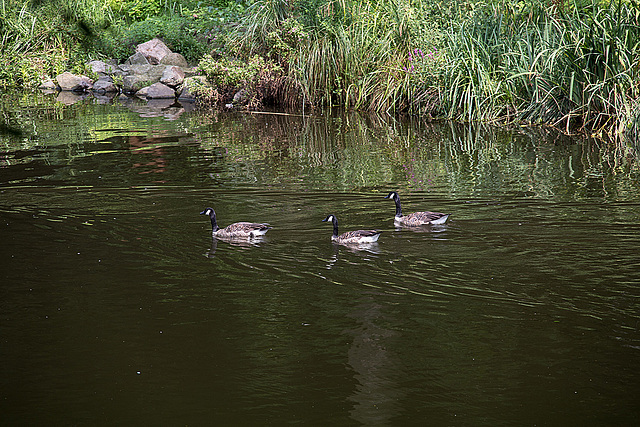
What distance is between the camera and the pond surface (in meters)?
5.46

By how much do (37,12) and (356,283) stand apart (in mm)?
4227

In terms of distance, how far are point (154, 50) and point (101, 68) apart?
6.92ft

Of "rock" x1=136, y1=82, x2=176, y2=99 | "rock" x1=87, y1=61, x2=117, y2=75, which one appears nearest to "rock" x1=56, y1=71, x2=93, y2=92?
"rock" x1=87, y1=61, x2=117, y2=75

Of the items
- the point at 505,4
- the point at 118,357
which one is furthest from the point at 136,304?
the point at 505,4

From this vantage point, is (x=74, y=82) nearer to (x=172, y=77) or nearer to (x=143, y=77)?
(x=143, y=77)

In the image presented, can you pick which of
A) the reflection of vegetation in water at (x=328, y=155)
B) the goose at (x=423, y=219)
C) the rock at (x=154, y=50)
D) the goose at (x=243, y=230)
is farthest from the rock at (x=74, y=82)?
the goose at (x=423, y=219)

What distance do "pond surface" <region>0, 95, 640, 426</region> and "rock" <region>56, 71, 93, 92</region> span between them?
50.4ft

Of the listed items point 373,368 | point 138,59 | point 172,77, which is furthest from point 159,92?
point 373,368

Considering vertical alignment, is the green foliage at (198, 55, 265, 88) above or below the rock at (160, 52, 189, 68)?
below

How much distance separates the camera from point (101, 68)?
28891 mm

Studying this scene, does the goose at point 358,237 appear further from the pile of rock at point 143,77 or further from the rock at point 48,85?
the rock at point 48,85

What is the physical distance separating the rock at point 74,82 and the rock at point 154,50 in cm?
233

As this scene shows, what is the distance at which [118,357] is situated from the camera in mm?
6129

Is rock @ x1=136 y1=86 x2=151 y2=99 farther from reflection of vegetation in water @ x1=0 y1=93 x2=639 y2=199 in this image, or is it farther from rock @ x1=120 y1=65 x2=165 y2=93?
reflection of vegetation in water @ x1=0 y1=93 x2=639 y2=199
